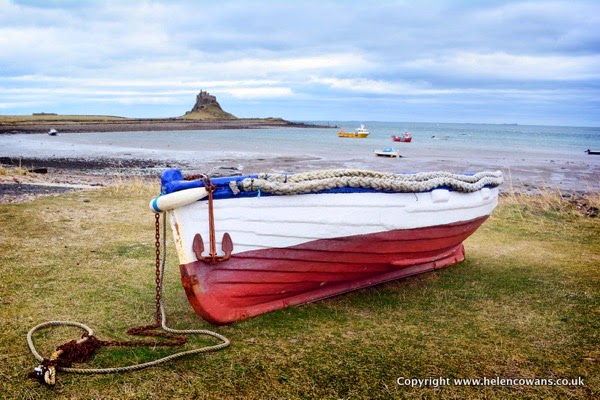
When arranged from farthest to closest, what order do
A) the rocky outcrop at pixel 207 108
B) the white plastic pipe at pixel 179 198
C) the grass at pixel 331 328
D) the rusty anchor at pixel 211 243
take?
the rocky outcrop at pixel 207 108, the rusty anchor at pixel 211 243, the white plastic pipe at pixel 179 198, the grass at pixel 331 328

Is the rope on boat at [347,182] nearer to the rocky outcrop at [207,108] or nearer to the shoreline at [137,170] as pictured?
the shoreline at [137,170]

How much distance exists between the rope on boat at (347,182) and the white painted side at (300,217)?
84 millimetres

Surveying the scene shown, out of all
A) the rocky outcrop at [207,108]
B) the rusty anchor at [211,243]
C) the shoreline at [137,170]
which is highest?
the rocky outcrop at [207,108]

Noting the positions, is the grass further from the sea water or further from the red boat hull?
the sea water

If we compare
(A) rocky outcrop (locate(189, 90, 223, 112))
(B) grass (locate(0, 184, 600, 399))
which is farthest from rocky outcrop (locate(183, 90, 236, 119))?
(B) grass (locate(0, 184, 600, 399))

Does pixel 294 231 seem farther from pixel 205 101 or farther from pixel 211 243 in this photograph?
pixel 205 101

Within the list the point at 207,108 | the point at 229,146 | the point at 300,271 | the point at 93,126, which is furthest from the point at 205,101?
the point at 300,271

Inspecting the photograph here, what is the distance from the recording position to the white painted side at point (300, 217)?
3.93 meters

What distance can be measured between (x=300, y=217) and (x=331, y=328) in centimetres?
98

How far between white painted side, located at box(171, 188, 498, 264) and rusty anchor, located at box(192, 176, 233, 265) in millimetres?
36

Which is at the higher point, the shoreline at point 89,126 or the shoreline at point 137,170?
the shoreline at point 89,126

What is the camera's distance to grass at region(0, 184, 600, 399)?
11.1 feet

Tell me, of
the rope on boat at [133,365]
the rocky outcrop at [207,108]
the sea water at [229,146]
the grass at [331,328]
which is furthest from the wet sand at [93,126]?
the rope on boat at [133,365]

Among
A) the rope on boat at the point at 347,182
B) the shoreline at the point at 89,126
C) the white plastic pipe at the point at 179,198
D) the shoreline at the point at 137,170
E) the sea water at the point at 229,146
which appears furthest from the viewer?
the shoreline at the point at 89,126
